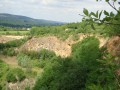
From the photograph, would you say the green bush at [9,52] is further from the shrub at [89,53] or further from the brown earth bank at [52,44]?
the shrub at [89,53]

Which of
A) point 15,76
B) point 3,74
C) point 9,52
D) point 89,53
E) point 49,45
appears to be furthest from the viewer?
point 9,52

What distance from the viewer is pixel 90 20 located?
5684 mm

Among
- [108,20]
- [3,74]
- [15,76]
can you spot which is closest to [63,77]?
[15,76]

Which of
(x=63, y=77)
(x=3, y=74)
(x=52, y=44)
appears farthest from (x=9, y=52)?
(x=63, y=77)

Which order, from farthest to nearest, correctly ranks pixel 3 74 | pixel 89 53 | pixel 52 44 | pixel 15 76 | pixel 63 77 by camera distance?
pixel 52 44 → pixel 3 74 → pixel 15 76 → pixel 89 53 → pixel 63 77

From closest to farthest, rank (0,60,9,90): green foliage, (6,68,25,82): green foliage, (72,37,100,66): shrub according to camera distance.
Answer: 1. (72,37,100,66): shrub
2. (0,60,9,90): green foliage
3. (6,68,25,82): green foliage

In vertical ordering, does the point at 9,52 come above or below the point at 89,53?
below

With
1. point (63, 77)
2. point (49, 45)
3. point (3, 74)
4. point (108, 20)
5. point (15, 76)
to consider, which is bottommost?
point (3, 74)

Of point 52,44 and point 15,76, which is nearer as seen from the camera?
point 15,76

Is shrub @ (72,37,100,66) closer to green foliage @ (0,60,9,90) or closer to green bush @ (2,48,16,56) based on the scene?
green foliage @ (0,60,9,90)

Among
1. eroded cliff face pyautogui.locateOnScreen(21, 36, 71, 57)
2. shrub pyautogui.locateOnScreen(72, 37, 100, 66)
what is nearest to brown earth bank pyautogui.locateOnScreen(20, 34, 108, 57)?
eroded cliff face pyautogui.locateOnScreen(21, 36, 71, 57)

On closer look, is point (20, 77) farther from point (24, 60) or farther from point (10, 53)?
point (10, 53)

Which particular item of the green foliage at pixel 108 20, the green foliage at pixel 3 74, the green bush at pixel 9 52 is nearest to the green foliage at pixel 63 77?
the green foliage at pixel 3 74

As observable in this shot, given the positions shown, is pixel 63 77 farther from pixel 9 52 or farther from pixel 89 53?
pixel 9 52
